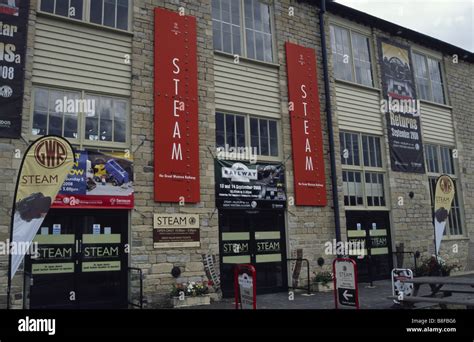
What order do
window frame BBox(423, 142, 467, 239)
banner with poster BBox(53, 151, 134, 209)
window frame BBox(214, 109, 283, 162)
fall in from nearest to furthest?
banner with poster BBox(53, 151, 134, 209), window frame BBox(214, 109, 283, 162), window frame BBox(423, 142, 467, 239)

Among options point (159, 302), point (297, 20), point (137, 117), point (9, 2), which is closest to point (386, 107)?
point (297, 20)

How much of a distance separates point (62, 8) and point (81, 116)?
2.57 meters

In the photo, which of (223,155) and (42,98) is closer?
(42,98)

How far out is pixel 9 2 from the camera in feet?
29.6

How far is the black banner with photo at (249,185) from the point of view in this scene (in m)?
10.9

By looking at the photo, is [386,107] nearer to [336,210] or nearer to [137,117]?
[336,210]

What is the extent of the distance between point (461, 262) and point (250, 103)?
10404 millimetres

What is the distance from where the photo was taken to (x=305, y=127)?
12703 mm

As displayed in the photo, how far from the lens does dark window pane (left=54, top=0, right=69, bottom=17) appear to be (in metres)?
9.67

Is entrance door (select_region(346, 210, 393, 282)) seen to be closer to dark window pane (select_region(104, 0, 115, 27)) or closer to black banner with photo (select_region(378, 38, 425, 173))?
black banner with photo (select_region(378, 38, 425, 173))

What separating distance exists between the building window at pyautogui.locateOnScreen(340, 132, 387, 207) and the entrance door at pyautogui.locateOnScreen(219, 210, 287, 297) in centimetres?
302

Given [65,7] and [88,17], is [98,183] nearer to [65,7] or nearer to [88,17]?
[88,17]

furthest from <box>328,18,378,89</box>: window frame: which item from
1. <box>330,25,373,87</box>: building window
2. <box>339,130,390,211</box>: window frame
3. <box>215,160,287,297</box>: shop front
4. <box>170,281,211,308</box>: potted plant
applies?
<box>170,281,211,308</box>: potted plant

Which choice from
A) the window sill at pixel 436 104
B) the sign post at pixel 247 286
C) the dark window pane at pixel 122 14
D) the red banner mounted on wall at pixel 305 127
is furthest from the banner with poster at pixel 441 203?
the dark window pane at pixel 122 14
